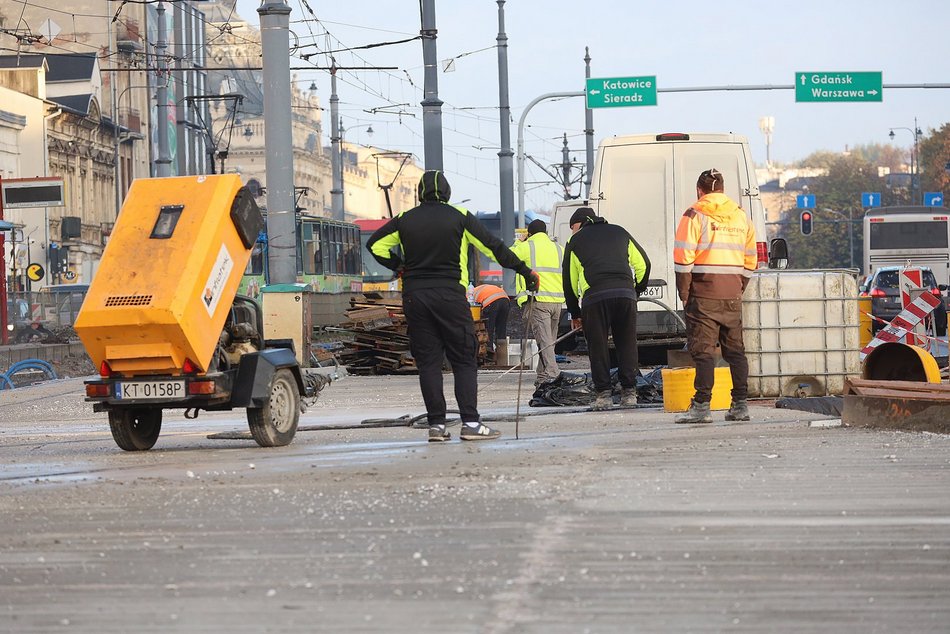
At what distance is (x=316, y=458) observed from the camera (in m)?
11.1

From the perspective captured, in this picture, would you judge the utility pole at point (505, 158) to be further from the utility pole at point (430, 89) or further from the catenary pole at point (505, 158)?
the utility pole at point (430, 89)

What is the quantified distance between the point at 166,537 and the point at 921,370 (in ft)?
27.5

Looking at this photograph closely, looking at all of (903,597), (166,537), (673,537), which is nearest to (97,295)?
(166,537)

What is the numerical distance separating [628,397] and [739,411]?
2.44 m

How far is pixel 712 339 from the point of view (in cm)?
1347

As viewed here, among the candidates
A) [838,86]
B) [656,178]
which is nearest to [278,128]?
[656,178]

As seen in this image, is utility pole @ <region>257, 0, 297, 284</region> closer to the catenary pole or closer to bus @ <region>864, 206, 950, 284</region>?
the catenary pole

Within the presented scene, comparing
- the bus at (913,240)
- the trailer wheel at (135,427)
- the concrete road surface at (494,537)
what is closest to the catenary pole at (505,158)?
the bus at (913,240)

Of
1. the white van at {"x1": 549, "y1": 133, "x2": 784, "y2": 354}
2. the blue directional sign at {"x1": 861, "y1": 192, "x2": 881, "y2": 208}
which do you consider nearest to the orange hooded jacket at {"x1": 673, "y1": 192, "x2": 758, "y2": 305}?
the white van at {"x1": 549, "y1": 133, "x2": 784, "y2": 354}

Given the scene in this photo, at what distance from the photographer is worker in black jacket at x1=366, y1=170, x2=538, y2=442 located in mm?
12406

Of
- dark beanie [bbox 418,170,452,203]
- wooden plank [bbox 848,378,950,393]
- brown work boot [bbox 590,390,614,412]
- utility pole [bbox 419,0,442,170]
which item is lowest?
brown work boot [bbox 590,390,614,412]

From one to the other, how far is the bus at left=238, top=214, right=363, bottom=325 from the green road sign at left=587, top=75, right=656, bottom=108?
25.2 feet

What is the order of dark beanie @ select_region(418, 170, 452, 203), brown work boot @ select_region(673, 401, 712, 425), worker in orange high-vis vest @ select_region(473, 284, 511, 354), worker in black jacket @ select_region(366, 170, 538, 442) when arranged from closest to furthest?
worker in black jacket @ select_region(366, 170, 538, 442) < dark beanie @ select_region(418, 170, 452, 203) < brown work boot @ select_region(673, 401, 712, 425) < worker in orange high-vis vest @ select_region(473, 284, 511, 354)

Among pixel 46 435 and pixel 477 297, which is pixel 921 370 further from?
pixel 477 297
